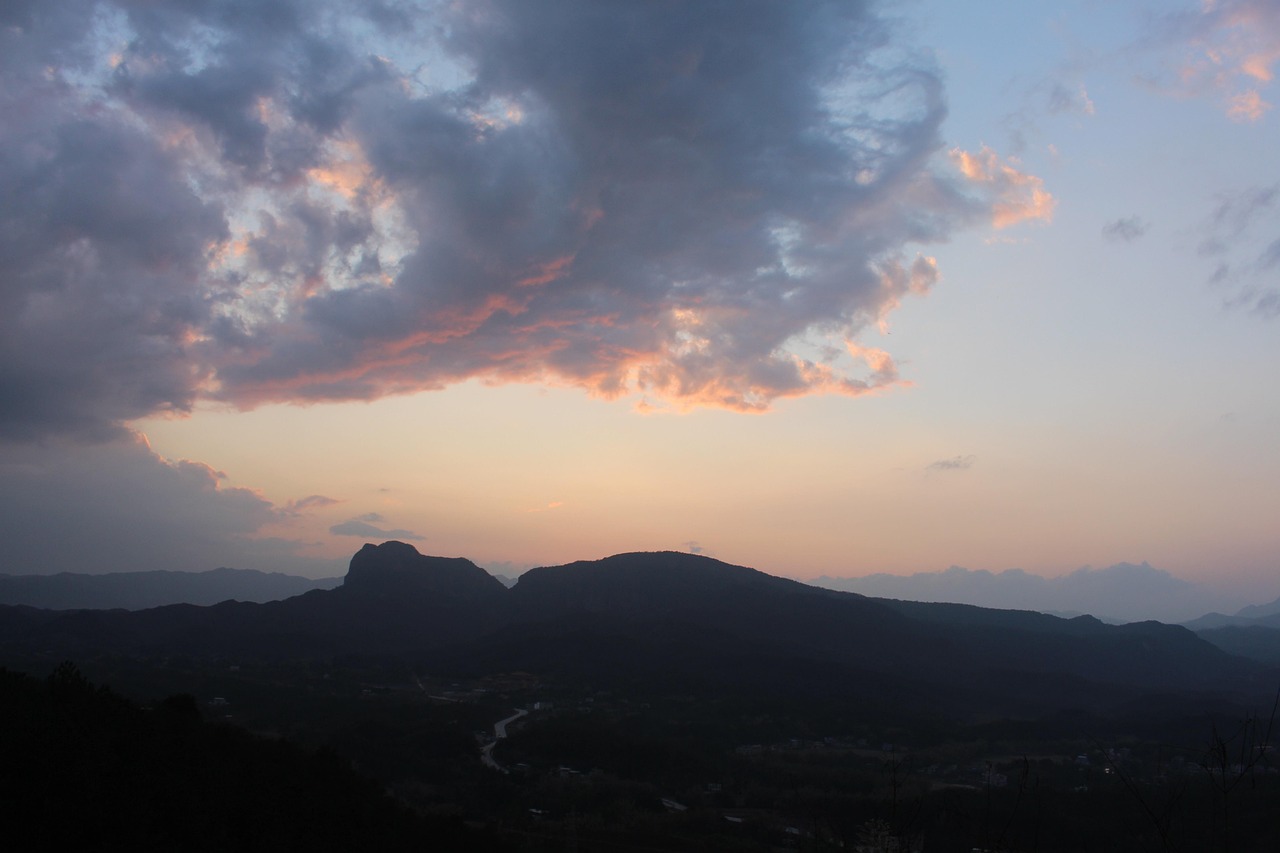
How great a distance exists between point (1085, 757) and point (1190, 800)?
2688 centimetres

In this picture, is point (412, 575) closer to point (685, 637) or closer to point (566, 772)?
point (685, 637)

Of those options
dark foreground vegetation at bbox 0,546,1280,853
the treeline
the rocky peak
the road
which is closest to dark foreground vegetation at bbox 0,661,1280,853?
the treeline

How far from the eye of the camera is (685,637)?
133 meters

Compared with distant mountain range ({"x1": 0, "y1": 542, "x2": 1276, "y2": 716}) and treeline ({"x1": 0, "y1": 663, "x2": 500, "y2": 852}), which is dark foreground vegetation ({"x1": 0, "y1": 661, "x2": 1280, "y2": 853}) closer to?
treeline ({"x1": 0, "y1": 663, "x2": 500, "y2": 852})

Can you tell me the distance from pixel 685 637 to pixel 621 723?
52.2 meters

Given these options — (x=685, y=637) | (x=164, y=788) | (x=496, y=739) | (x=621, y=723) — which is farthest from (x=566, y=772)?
(x=685, y=637)

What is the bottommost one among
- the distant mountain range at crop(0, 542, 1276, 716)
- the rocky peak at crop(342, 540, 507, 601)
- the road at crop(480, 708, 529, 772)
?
the road at crop(480, 708, 529, 772)

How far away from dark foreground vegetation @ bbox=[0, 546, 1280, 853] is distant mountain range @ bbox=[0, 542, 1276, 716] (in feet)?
2.49

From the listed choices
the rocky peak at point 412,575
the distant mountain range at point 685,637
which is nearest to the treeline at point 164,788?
the distant mountain range at point 685,637

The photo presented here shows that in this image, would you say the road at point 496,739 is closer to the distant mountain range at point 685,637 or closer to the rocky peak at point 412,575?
the distant mountain range at point 685,637

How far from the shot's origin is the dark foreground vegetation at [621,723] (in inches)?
971

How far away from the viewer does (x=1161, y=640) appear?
506ft

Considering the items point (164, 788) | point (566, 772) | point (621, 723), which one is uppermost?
point (164, 788)

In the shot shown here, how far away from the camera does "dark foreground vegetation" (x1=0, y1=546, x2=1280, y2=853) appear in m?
24.7
